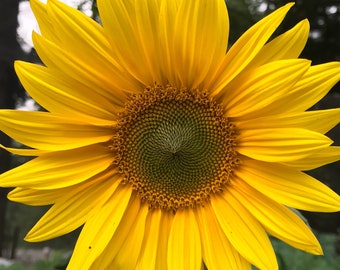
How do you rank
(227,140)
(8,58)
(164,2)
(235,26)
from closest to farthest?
(164,2) < (227,140) < (235,26) < (8,58)

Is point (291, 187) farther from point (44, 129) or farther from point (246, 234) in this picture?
point (44, 129)

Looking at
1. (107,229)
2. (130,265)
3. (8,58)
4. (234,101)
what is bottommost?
(130,265)

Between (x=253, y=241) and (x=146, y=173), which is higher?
(x=146, y=173)

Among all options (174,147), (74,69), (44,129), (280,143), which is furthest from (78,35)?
(280,143)

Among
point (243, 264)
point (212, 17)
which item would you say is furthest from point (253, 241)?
point (212, 17)

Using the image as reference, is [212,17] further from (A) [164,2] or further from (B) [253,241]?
(B) [253,241]

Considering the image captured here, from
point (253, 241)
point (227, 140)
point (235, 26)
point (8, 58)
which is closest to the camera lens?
point (253, 241)

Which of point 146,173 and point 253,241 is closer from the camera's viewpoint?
point 253,241

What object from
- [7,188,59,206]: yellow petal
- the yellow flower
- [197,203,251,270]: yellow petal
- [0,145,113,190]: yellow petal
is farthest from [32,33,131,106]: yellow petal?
[197,203,251,270]: yellow petal
